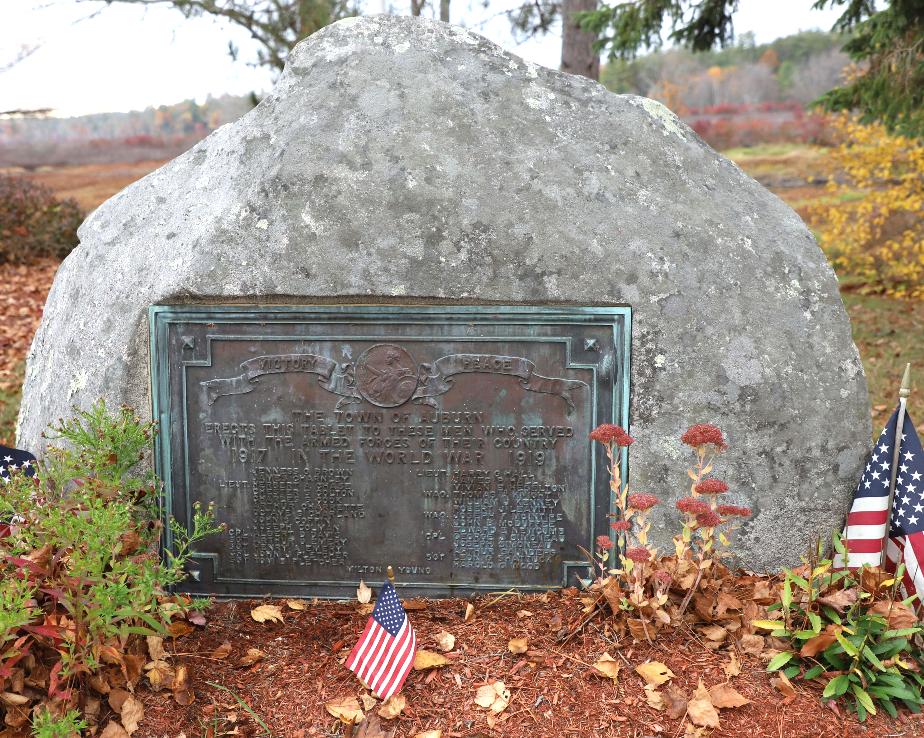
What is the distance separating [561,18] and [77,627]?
10552 mm

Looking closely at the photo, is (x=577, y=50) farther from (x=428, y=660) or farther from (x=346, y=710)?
(x=346, y=710)

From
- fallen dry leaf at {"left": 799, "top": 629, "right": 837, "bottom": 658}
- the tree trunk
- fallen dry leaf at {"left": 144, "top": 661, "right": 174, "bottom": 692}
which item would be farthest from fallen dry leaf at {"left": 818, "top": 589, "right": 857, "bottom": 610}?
the tree trunk

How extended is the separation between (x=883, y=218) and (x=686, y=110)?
11510 millimetres

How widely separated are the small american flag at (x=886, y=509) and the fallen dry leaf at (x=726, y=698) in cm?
79

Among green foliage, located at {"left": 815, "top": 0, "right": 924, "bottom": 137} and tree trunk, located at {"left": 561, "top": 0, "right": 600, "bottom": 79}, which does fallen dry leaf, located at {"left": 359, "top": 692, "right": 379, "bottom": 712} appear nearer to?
green foliage, located at {"left": 815, "top": 0, "right": 924, "bottom": 137}

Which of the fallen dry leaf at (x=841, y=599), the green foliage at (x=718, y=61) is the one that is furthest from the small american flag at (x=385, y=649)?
the green foliage at (x=718, y=61)

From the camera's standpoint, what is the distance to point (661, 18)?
24.9 ft

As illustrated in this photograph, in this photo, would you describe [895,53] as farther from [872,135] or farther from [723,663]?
[723,663]

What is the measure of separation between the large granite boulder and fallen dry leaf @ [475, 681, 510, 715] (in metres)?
0.96

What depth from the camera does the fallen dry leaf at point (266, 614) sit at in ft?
10.2

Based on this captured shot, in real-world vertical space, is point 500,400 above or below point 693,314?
below

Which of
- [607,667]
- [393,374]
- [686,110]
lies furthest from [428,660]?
[686,110]

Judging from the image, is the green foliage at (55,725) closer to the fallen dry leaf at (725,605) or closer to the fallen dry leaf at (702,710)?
the fallen dry leaf at (702,710)

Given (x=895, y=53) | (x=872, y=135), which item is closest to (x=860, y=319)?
(x=872, y=135)
